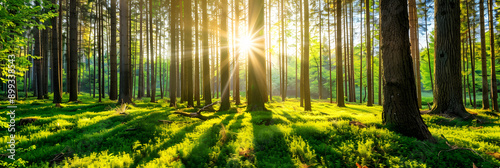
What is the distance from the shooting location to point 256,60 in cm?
983

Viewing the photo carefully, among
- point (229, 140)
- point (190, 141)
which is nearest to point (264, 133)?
point (229, 140)

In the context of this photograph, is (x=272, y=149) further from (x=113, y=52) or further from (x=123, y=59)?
(x=113, y=52)

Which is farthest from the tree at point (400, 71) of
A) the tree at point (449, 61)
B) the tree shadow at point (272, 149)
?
the tree at point (449, 61)

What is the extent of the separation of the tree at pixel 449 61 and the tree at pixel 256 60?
7.26m

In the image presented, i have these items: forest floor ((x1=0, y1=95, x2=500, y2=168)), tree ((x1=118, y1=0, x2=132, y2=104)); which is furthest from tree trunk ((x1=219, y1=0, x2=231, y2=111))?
tree ((x1=118, y1=0, x2=132, y2=104))

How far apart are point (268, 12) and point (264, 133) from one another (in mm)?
16728

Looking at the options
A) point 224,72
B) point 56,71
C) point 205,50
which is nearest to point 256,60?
point 224,72

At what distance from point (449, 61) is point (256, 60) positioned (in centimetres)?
791

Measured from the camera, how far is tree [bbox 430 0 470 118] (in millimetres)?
7172

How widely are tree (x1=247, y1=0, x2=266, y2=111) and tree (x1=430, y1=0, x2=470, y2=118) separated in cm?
726

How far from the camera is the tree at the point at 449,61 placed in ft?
23.5

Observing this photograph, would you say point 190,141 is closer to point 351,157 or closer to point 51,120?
point 351,157

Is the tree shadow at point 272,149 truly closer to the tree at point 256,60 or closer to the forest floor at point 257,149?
the forest floor at point 257,149

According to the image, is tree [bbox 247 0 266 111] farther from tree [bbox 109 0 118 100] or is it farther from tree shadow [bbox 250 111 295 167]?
tree [bbox 109 0 118 100]
